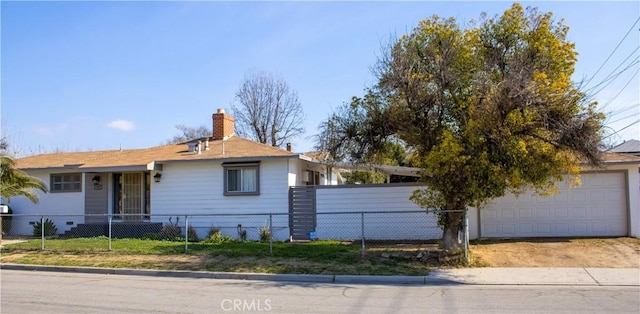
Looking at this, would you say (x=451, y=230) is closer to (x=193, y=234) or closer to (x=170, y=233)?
(x=193, y=234)

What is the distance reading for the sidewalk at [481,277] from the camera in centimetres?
1076

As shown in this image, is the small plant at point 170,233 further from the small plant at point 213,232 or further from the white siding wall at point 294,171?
the white siding wall at point 294,171

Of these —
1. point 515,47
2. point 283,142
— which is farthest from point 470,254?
point 283,142

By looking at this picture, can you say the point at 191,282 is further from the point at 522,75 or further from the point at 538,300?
the point at 522,75

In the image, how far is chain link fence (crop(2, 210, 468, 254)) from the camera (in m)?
17.1

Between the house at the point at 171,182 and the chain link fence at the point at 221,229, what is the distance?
0.17 meters

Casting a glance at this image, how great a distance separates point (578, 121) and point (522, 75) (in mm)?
1527

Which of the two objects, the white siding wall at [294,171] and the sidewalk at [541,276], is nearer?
the sidewalk at [541,276]

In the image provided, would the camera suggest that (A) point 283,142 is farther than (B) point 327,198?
Yes

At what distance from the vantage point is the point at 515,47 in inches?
522

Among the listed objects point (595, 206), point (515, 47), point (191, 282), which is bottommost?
point (191, 282)

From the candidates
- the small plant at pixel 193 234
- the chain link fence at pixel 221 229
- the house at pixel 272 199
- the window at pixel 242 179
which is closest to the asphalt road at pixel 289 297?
the house at pixel 272 199

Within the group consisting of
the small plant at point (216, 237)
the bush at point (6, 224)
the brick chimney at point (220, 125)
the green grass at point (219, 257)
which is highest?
the brick chimney at point (220, 125)

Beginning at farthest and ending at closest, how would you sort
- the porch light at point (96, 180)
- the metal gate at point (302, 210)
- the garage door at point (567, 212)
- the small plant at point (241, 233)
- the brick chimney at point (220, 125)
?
the brick chimney at point (220, 125) < the porch light at point (96, 180) < the small plant at point (241, 233) < the metal gate at point (302, 210) < the garage door at point (567, 212)
